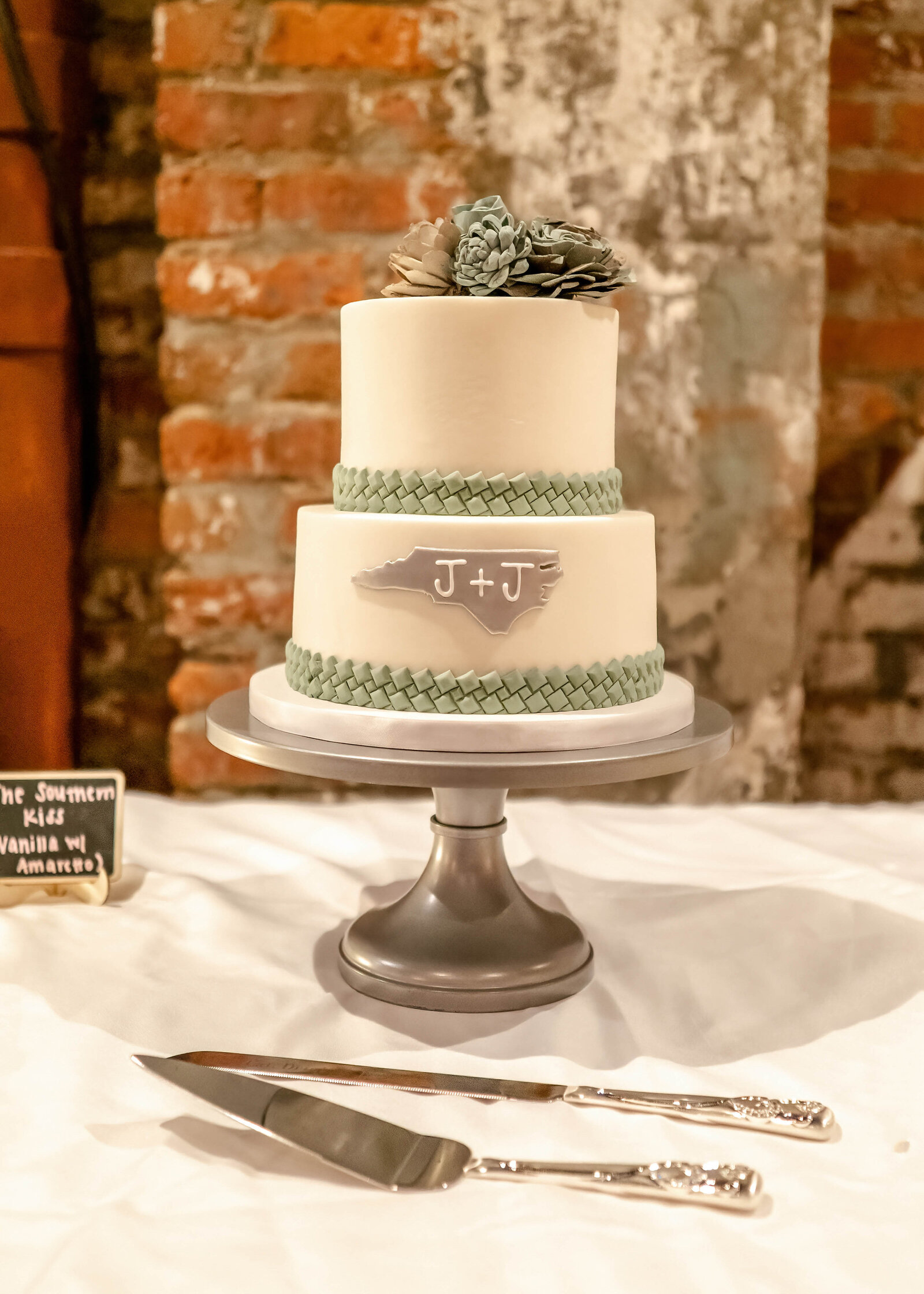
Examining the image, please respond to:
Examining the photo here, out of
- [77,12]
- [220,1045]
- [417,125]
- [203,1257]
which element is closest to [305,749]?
[220,1045]

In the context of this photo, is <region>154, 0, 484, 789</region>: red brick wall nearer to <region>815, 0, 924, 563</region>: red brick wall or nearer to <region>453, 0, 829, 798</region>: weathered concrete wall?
<region>453, 0, 829, 798</region>: weathered concrete wall

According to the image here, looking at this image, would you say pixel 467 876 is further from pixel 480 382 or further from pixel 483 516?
pixel 480 382

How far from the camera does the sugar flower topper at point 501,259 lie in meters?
0.88

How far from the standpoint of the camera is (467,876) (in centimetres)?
98

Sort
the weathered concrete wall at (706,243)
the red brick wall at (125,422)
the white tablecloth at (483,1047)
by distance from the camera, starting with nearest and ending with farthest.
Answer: the white tablecloth at (483,1047), the weathered concrete wall at (706,243), the red brick wall at (125,422)

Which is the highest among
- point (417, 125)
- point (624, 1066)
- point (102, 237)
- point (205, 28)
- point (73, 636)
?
point (205, 28)

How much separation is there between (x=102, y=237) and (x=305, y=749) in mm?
1065

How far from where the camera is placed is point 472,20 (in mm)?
1420

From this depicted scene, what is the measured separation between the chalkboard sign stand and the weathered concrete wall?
80 centimetres

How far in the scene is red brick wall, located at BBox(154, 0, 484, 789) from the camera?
1.42m

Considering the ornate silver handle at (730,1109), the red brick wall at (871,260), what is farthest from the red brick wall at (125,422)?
the ornate silver handle at (730,1109)

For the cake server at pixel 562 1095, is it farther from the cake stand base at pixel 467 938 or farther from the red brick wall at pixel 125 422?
the red brick wall at pixel 125 422

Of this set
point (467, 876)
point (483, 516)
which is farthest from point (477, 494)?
point (467, 876)

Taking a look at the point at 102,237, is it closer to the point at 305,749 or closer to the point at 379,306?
the point at 379,306
